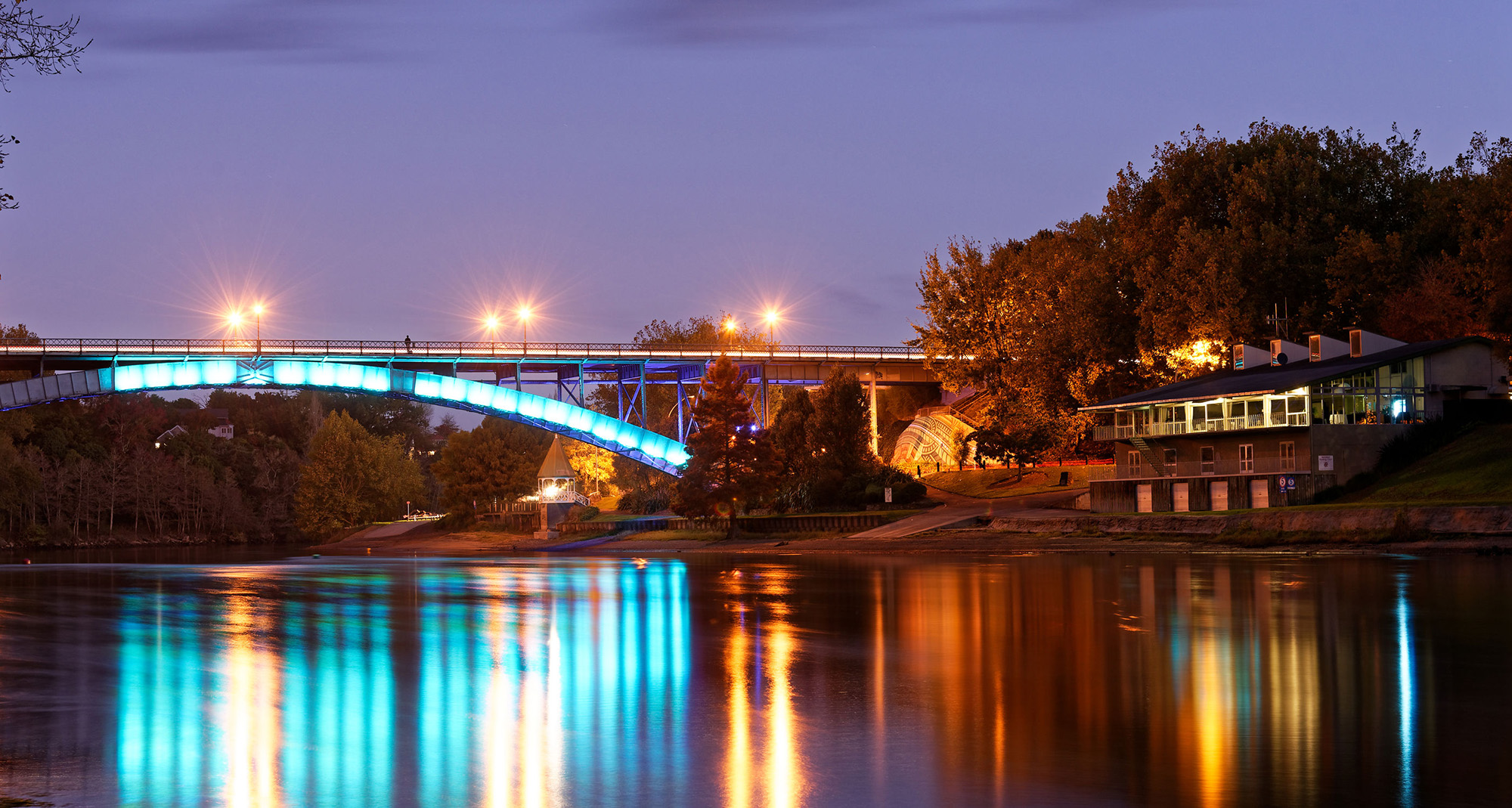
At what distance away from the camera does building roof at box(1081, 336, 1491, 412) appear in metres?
52.5

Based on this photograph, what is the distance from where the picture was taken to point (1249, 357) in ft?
203

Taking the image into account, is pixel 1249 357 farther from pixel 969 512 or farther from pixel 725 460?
pixel 725 460

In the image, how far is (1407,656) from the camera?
15.6 metres

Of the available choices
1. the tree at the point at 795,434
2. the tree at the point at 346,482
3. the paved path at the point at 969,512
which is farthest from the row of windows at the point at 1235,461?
the tree at the point at 346,482

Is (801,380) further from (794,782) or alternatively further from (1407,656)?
(794,782)

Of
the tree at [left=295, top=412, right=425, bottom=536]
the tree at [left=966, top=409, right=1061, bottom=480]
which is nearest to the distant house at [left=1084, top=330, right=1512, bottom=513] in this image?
the tree at [left=966, top=409, right=1061, bottom=480]


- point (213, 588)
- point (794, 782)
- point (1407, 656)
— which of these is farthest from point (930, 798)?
point (213, 588)

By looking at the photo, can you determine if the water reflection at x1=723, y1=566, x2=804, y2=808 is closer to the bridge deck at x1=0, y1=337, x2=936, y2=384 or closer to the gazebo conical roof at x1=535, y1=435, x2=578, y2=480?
the bridge deck at x1=0, y1=337, x2=936, y2=384

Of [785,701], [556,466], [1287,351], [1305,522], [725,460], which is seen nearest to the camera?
[785,701]

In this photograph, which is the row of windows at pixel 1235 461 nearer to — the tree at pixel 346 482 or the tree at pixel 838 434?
the tree at pixel 838 434

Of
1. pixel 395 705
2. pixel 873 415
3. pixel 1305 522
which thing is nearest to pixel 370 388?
pixel 873 415

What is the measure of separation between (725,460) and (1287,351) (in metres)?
28.9

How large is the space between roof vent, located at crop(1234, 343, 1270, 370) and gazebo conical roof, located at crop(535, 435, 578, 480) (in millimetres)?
57072

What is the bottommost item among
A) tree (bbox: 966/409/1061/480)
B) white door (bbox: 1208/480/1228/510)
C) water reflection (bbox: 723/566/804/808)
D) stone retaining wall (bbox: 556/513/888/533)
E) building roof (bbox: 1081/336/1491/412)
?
stone retaining wall (bbox: 556/513/888/533)
